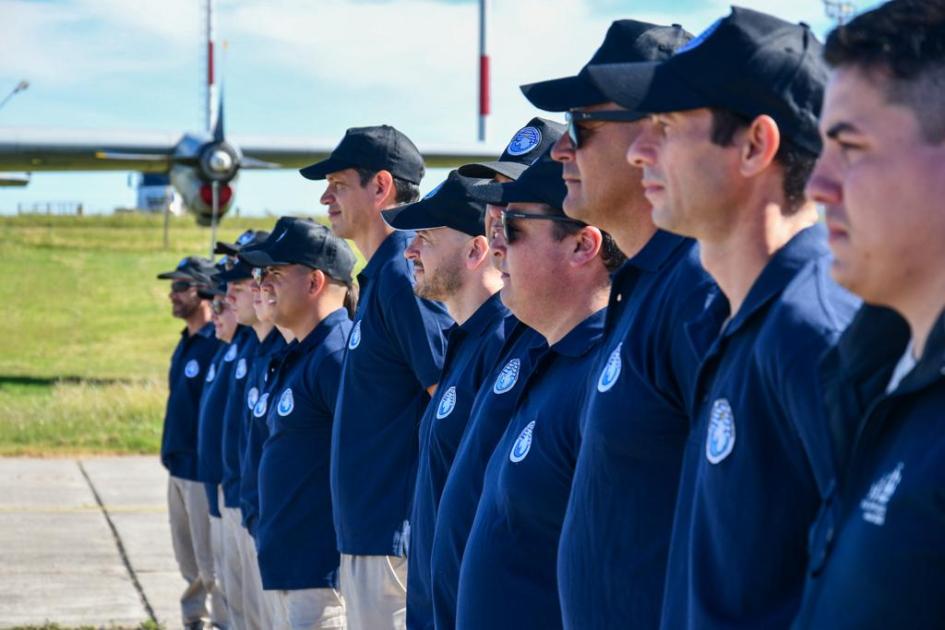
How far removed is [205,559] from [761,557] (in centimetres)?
767

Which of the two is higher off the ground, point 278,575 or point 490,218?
point 490,218

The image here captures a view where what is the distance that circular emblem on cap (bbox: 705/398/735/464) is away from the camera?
2.37 m

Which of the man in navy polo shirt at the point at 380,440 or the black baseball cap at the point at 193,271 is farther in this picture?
the black baseball cap at the point at 193,271

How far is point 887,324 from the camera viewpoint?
6.94ft

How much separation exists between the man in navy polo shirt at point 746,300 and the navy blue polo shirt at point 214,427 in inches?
247

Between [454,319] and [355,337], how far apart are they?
0.57m

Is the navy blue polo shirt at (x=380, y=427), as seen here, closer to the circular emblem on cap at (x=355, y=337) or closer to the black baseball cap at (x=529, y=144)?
the circular emblem on cap at (x=355, y=337)

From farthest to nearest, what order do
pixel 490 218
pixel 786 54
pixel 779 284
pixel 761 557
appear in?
pixel 490 218
pixel 786 54
pixel 779 284
pixel 761 557

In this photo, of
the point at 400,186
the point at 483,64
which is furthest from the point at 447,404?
the point at 483,64

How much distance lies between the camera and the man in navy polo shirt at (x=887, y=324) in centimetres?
185

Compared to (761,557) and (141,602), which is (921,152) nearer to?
(761,557)

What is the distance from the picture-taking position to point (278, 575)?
20.7 feet

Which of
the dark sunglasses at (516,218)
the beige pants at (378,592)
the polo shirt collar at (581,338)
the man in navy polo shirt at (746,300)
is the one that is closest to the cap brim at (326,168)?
the beige pants at (378,592)

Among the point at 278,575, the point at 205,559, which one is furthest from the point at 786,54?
the point at 205,559
